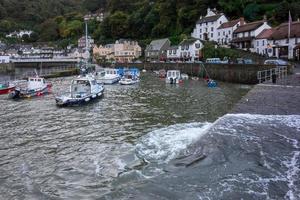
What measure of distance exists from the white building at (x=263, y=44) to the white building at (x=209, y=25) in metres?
19.7

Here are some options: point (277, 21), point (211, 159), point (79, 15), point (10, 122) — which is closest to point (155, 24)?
point (277, 21)

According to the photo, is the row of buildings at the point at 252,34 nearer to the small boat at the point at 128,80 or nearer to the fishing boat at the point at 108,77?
the small boat at the point at 128,80

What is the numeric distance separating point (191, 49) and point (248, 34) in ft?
48.2

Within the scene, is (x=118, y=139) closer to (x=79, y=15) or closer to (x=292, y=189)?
(x=292, y=189)

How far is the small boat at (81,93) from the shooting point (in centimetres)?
3580

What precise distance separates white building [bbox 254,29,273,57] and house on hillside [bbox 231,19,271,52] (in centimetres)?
163

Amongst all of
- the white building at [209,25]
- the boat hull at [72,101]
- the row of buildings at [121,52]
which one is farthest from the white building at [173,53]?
the boat hull at [72,101]

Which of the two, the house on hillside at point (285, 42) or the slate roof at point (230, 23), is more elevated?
the slate roof at point (230, 23)

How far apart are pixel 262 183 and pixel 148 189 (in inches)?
→ 149

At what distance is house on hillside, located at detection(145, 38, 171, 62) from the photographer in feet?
339

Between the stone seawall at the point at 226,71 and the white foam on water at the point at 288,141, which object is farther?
the stone seawall at the point at 226,71

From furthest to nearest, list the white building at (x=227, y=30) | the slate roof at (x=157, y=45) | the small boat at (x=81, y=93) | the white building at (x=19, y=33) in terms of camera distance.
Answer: the white building at (x=19, y=33), the slate roof at (x=157, y=45), the white building at (x=227, y=30), the small boat at (x=81, y=93)

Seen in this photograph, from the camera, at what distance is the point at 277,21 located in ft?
272

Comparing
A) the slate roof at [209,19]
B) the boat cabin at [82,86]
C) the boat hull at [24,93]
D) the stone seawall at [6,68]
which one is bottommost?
the boat hull at [24,93]
